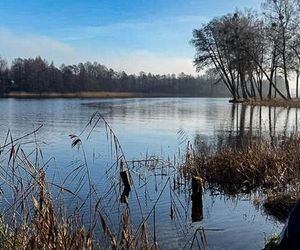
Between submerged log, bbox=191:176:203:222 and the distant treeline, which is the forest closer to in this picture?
the distant treeline

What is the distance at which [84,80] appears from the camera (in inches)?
4717

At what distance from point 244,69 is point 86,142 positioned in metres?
45.7

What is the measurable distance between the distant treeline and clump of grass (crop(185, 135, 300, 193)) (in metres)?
72.2

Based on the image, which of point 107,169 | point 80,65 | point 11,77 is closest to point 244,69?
point 107,169

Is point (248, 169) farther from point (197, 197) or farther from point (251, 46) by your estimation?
point (251, 46)

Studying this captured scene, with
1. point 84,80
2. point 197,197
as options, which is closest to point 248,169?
point 197,197

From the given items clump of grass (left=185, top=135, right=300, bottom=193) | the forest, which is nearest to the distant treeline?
the forest

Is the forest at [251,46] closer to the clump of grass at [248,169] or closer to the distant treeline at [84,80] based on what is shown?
the distant treeline at [84,80]

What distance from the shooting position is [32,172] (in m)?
4.63

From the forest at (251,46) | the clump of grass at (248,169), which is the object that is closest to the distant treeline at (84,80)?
the forest at (251,46)

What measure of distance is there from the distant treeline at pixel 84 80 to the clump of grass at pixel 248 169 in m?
72.2

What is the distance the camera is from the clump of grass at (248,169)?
35.3 feet

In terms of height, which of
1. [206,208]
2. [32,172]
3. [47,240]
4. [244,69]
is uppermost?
[244,69]

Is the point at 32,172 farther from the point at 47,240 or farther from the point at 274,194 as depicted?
the point at 274,194
